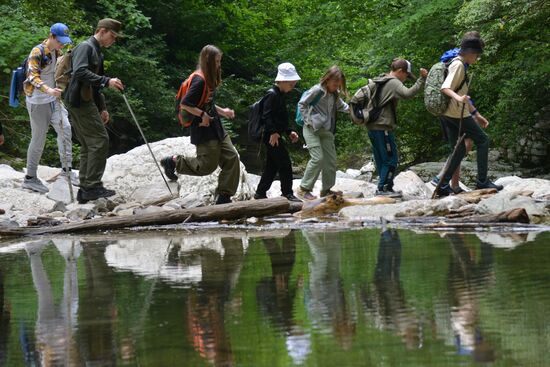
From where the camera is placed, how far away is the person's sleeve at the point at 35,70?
12.4m

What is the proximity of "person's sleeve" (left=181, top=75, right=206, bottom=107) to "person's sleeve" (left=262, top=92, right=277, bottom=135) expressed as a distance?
6.15ft

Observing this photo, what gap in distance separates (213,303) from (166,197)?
26.2 feet

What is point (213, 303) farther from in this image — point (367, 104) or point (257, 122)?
point (367, 104)

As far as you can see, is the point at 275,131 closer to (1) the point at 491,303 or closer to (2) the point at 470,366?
(1) the point at 491,303

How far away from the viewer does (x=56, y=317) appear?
5.18 metres

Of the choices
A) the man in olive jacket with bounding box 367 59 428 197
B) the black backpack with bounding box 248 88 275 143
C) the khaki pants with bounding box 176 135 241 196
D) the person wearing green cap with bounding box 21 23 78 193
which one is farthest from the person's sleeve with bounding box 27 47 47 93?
the man in olive jacket with bounding box 367 59 428 197

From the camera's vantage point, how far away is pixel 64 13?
Answer: 72.6ft

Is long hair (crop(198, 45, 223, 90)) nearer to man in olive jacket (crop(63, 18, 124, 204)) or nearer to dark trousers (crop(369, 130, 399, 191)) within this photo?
man in olive jacket (crop(63, 18, 124, 204))

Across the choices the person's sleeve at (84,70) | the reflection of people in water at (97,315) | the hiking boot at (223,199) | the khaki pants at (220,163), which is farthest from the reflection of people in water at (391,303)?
the person's sleeve at (84,70)

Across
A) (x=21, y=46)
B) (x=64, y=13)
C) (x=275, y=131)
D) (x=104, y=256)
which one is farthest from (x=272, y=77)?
(x=104, y=256)

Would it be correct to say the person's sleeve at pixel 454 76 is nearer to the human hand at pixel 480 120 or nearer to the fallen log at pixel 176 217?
the human hand at pixel 480 120

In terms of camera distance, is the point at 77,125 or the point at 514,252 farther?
the point at 77,125

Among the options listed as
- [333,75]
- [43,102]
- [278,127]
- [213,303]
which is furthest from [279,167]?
[213,303]

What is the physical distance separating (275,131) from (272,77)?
68.9ft
